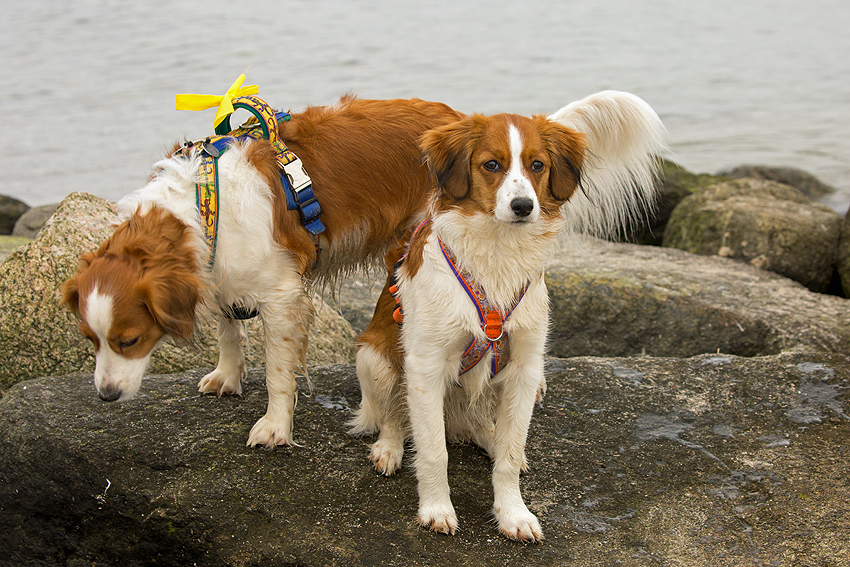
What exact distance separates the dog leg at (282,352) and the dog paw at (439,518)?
0.83 meters

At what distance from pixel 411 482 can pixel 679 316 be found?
2.72m

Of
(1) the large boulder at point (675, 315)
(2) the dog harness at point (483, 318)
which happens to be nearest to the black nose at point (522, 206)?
(2) the dog harness at point (483, 318)

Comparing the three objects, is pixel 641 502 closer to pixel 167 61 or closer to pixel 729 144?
pixel 729 144

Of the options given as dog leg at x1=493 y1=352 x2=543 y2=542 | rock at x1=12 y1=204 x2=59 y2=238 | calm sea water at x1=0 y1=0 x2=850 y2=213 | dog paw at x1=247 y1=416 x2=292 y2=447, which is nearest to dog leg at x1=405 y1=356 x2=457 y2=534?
dog leg at x1=493 y1=352 x2=543 y2=542

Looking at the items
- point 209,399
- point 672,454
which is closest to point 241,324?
point 209,399

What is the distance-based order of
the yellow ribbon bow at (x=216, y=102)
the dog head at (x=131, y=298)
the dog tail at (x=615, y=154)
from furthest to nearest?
the dog tail at (x=615, y=154), the yellow ribbon bow at (x=216, y=102), the dog head at (x=131, y=298)

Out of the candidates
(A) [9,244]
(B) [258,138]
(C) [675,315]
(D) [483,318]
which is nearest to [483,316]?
(D) [483,318]

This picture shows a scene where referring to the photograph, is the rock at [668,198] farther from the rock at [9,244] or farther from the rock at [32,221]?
the rock at [32,221]

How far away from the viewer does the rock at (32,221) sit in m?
8.23

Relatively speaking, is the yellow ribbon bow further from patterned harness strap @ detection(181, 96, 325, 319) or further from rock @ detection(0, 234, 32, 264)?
rock @ detection(0, 234, 32, 264)

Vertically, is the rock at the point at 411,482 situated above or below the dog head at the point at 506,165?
below

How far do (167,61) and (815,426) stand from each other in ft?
60.0

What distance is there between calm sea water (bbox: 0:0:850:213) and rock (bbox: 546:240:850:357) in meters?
5.90

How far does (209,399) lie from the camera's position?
397 cm
